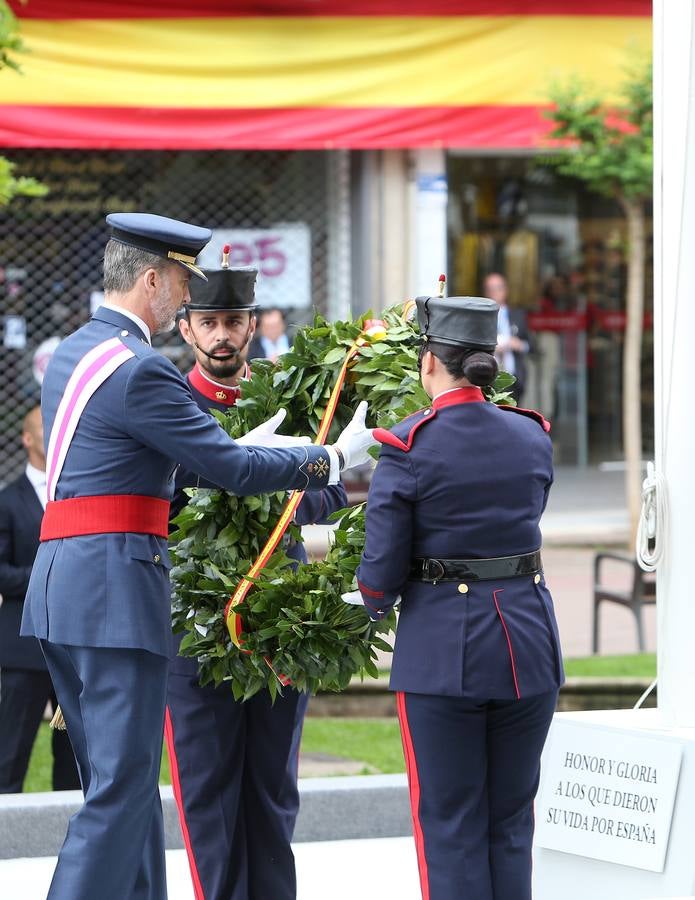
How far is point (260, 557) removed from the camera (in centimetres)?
424

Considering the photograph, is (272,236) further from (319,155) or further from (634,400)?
(634,400)

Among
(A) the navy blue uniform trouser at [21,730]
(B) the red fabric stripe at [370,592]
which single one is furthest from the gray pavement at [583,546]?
(B) the red fabric stripe at [370,592]

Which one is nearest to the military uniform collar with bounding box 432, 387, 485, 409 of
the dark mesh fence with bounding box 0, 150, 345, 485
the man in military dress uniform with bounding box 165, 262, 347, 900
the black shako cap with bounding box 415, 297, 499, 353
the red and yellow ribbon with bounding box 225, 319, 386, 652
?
the black shako cap with bounding box 415, 297, 499, 353

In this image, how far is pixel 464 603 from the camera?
3.73m

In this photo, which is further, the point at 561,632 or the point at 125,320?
the point at 561,632

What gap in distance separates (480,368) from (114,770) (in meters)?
1.36

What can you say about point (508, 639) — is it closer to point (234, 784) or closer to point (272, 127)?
point (234, 784)

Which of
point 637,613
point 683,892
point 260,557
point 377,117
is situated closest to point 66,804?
point 260,557

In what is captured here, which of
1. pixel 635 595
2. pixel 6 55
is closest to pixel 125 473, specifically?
pixel 6 55

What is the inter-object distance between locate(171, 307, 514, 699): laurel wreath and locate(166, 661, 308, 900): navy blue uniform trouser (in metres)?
0.12

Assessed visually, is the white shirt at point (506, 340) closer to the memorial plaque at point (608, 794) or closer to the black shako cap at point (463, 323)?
the memorial plaque at point (608, 794)

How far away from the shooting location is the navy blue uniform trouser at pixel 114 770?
3820mm

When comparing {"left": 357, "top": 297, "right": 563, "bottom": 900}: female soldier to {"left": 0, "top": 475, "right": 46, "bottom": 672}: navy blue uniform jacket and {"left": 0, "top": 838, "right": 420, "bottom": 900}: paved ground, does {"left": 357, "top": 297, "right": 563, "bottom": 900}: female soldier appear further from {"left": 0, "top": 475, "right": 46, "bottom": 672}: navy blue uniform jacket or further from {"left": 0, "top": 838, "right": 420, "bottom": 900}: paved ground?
{"left": 0, "top": 475, "right": 46, "bottom": 672}: navy blue uniform jacket

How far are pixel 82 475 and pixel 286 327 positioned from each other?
9.05 meters
